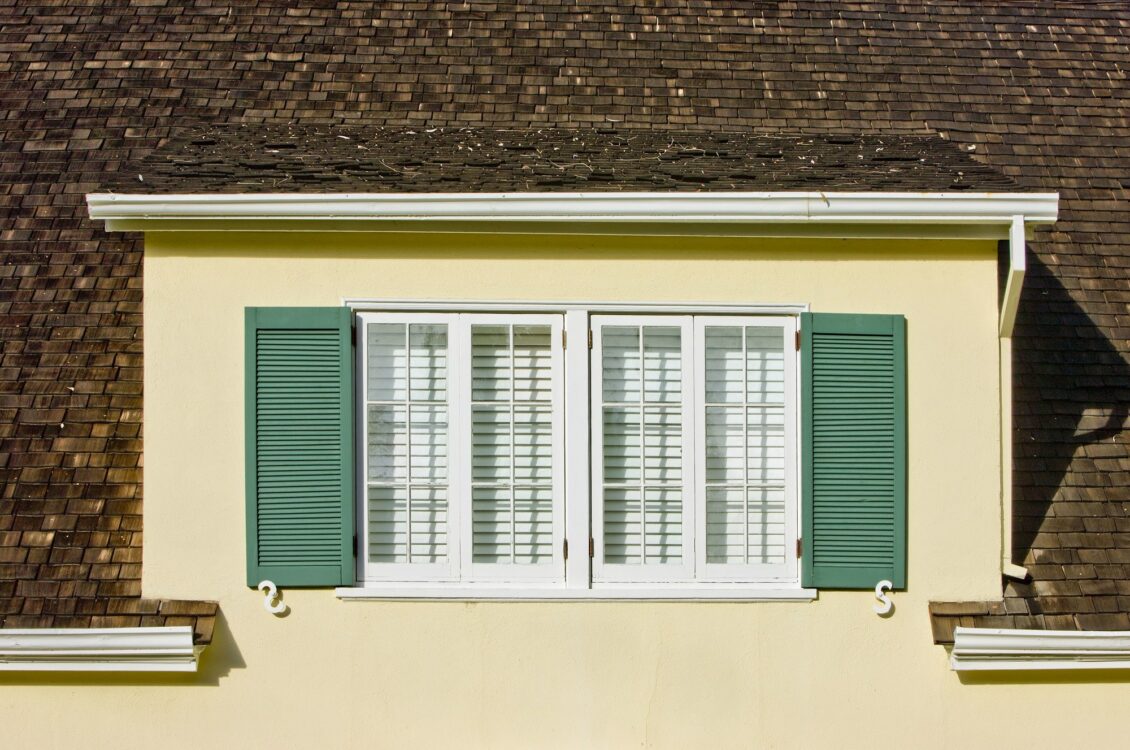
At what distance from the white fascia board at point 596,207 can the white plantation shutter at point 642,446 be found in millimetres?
605

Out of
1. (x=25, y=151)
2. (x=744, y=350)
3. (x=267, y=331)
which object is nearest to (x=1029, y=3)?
(x=744, y=350)

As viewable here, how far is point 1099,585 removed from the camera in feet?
20.4

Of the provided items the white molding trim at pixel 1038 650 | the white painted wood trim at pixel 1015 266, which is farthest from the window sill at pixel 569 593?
the white painted wood trim at pixel 1015 266

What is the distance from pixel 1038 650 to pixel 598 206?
123 inches

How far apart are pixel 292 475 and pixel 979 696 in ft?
12.1

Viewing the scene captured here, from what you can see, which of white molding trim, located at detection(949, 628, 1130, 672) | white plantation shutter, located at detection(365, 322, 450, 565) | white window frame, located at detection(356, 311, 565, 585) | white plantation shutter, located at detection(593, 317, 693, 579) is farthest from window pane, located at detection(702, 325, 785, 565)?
white plantation shutter, located at detection(365, 322, 450, 565)

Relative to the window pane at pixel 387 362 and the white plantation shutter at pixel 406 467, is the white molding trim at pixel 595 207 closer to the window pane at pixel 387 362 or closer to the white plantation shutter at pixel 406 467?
the window pane at pixel 387 362

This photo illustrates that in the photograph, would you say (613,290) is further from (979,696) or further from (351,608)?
(979,696)

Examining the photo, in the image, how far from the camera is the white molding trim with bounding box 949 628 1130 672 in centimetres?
585

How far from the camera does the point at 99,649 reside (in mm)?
5730

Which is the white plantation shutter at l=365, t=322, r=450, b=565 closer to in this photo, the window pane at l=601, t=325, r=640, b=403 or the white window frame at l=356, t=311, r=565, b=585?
the white window frame at l=356, t=311, r=565, b=585

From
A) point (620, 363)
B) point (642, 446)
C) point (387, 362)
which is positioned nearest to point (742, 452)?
point (642, 446)

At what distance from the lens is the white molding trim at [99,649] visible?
5715 mm

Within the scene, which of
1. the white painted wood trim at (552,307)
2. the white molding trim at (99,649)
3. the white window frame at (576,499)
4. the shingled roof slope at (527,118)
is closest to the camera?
the white molding trim at (99,649)
